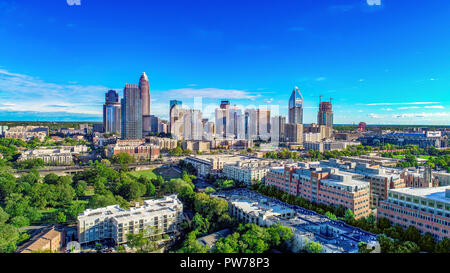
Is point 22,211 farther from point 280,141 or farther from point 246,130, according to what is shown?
point 280,141

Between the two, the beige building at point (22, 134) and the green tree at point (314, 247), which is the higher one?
the beige building at point (22, 134)

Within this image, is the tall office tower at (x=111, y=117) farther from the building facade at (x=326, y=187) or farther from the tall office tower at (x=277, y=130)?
the building facade at (x=326, y=187)

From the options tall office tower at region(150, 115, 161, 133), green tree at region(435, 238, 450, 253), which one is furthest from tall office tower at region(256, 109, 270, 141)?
green tree at region(435, 238, 450, 253)

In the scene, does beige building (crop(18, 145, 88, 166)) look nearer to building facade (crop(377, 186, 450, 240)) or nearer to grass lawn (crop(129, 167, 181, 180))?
grass lawn (crop(129, 167, 181, 180))

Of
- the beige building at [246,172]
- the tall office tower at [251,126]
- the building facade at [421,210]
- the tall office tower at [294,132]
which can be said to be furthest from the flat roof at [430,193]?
the tall office tower at [294,132]

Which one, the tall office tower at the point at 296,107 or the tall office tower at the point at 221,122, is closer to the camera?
the tall office tower at the point at 221,122

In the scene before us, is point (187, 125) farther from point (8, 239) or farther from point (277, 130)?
point (8, 239)

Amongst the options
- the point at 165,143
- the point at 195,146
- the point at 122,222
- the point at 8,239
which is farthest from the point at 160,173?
the point at 8,239
